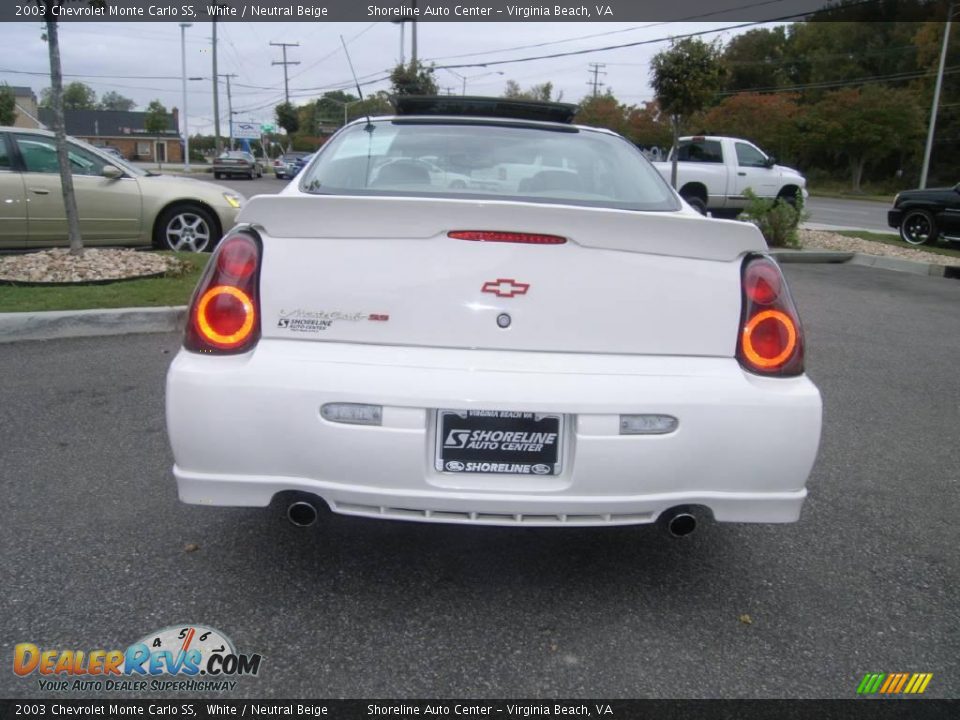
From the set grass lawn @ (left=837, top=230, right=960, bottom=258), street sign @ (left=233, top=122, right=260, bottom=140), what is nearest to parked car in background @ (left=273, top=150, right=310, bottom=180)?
street sign @ (left=233, top=122, right=260, bottom=140)

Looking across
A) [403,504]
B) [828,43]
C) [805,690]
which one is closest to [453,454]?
[403,504]

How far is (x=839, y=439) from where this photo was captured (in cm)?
417

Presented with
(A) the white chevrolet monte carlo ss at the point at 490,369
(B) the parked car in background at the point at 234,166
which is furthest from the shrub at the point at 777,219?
(B) the parked car in background at the point at 234,166

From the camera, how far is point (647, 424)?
2.28m

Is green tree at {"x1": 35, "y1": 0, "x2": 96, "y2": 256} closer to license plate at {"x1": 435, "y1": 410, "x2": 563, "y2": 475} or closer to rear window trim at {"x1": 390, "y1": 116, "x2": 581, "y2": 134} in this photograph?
rear window trim at {"x1": 390, "y1": 116, "x2": 581, "y2": 134}

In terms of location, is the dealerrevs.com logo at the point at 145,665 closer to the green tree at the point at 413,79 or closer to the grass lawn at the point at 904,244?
the grass lawn at the point at 904,244

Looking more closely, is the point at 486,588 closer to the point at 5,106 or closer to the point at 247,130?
the point at 5,106

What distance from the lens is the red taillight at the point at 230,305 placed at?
2355 millimetres

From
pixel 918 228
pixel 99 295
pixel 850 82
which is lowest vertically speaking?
pixel 99 295

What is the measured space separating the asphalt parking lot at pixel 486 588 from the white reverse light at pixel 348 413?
2.10 feet

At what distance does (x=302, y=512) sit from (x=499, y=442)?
25.0 inches

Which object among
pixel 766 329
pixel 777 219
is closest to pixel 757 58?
pixel 777 219

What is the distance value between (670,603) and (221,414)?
4.99 ft
